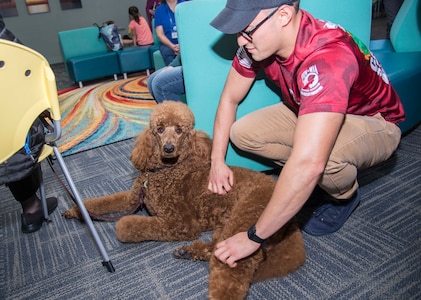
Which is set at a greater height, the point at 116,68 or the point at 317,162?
the point at 317,162

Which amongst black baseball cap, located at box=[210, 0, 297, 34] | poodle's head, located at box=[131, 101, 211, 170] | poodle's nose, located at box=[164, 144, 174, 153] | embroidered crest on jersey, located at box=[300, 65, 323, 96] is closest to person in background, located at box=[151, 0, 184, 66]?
poodle's head, located at box=[131, 101, 211, 170]

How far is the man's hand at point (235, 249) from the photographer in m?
1.08

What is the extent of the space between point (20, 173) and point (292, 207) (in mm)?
977

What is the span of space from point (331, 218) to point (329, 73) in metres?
0.81

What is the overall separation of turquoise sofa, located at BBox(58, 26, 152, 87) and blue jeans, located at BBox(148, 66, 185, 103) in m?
3.45

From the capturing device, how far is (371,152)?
1349mm

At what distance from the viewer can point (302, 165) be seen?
0.93 metres

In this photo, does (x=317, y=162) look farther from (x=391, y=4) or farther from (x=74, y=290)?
(x=391, y=4)

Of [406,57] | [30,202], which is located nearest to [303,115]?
[30,202]

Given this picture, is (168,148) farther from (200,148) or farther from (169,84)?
(169,84)

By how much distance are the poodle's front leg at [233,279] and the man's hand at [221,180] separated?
34 centimetres

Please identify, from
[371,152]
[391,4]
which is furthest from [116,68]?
[371,152]

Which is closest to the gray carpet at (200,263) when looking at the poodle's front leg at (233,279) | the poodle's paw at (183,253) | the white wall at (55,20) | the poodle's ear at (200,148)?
the poodle's paw at (183,253)

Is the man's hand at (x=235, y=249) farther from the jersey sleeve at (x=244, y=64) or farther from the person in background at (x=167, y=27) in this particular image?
the person in background at (x=167, y=27)
